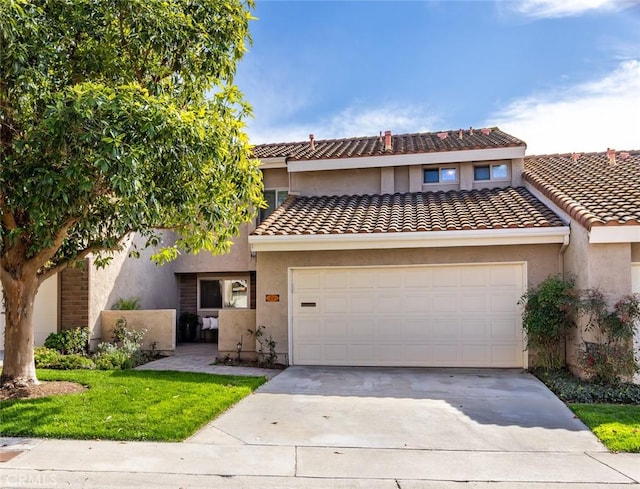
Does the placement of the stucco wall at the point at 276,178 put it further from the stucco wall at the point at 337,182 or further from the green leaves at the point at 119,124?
the green leaves at the point at 119,124

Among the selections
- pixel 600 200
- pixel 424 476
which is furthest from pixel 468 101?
pixel 424 476

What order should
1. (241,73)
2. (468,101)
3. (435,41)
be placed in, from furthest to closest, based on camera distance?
(468,101) → (435,41) → (241,73)

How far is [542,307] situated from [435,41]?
6453 millimetres

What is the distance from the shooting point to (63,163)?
662cm

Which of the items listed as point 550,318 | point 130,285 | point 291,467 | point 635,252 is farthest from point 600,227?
point 130,285

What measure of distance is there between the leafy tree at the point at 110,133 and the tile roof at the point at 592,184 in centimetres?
669

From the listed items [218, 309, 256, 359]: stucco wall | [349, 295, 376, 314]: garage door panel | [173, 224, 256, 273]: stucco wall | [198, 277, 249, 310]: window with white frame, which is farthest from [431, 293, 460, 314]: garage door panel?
[198, 277, 249, 310]: window with white frame

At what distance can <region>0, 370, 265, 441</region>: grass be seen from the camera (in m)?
6.07

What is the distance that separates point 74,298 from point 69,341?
1.25 m

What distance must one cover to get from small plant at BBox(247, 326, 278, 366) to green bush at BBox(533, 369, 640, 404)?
6003 millimetres

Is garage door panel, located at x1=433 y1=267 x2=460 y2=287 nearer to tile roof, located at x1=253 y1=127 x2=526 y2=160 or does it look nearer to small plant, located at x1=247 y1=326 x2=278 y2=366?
small plant, located at x1=247 y1=326 x2=278 y2=366

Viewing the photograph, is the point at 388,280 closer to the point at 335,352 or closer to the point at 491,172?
the point at 335,352

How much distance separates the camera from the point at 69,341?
1207cm

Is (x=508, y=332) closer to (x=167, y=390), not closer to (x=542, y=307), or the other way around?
(x=542, y=307)
